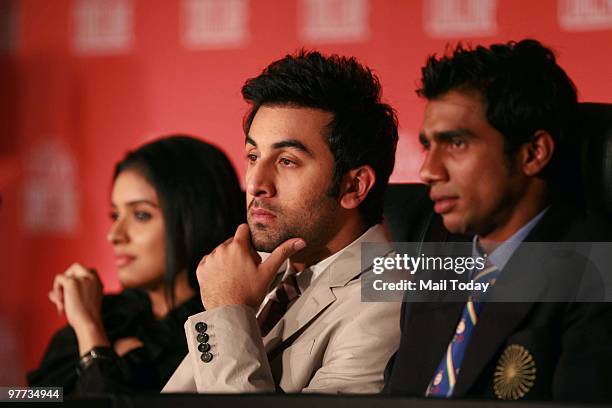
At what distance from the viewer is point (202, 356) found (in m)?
1.51

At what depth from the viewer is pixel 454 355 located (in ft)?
4.64

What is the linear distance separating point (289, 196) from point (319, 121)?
0.14m

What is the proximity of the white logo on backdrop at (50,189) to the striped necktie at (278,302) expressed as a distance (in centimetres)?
143

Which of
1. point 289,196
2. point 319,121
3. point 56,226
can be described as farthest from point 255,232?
point 56,226

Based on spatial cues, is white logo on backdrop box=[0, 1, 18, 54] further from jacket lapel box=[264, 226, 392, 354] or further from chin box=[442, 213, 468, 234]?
chin box=[442, 213, 468, 234]

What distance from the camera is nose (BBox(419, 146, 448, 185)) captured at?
1.46 metres

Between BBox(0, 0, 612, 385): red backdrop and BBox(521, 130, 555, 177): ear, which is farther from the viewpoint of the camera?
BBox(0, 0, 612, 385): red backdrop

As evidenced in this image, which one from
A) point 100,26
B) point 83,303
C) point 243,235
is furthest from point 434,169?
point 100,26

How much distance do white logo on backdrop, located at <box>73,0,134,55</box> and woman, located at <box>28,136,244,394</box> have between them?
839 millimetres

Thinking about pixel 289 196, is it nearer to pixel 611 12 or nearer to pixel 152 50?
pixel 611 12

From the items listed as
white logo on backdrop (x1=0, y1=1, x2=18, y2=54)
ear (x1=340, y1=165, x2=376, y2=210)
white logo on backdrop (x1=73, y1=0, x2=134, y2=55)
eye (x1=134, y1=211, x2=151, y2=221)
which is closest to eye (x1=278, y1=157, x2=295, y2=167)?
ear (x1=340, y1=165, x2=376, y2=210)

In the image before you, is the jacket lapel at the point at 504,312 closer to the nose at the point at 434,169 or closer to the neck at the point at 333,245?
the nose at the point at 434,169

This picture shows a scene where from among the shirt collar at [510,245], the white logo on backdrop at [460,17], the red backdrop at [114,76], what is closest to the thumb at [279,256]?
the shirt collar at [510,245]

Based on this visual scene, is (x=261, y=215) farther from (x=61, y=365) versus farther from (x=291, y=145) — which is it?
(x=61, y=365)
